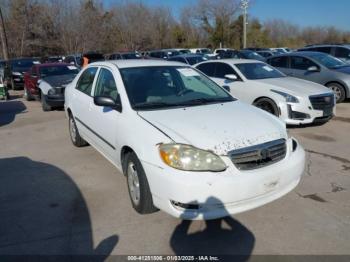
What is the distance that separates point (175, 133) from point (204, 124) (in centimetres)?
35

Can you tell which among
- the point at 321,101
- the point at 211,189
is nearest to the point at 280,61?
the point at 321,101

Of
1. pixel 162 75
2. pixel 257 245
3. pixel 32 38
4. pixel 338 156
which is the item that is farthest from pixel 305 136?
pixel 32 38

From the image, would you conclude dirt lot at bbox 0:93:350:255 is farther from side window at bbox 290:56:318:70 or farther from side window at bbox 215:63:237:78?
side window at bbox 290:56:318:70

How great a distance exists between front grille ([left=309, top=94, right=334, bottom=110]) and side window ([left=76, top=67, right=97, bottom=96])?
173 inches

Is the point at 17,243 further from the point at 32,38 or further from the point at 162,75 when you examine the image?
the point at 32,38

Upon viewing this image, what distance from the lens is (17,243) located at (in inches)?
134

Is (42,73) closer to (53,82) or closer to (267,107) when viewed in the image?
(53,82)

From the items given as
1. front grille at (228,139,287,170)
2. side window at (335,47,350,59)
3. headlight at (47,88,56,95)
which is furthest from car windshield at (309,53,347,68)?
front grille at (228,139,287,170)

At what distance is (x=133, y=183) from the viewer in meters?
3.85

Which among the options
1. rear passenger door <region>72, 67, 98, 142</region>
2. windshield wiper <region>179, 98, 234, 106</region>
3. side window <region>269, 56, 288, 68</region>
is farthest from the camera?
side window <region>269, 56, 288, 68</region>

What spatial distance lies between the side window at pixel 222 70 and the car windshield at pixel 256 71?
19cm

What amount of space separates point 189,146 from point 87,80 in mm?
2979

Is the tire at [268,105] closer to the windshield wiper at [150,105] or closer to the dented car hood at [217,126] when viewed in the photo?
the dented car hood at [217,126]

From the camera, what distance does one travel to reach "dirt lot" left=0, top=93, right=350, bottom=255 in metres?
3.28
